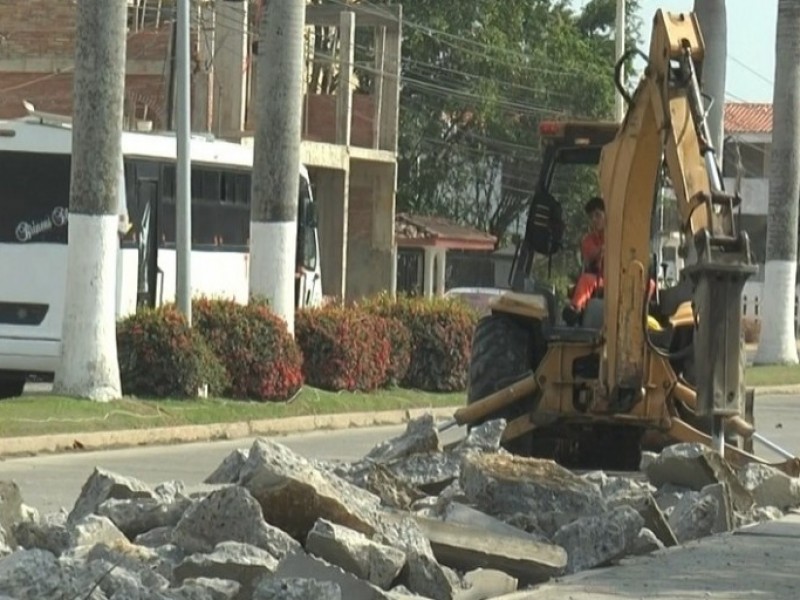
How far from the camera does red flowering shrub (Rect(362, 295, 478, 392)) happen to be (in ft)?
94.6

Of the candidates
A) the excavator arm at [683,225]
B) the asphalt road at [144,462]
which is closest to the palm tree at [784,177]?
the asphalt road at [144,462]

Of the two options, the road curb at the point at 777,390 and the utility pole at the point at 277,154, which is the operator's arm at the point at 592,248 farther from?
the road curb at the point at 777,390

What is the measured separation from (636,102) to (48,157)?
12369 mm

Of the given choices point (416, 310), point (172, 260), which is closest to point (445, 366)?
point (416, 310)

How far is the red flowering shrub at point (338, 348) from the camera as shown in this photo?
26578 mm

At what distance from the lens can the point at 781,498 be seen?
554 inches

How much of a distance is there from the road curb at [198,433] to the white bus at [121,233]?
296cm

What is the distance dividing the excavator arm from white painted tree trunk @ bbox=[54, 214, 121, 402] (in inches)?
315

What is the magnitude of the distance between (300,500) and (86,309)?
37.0ft

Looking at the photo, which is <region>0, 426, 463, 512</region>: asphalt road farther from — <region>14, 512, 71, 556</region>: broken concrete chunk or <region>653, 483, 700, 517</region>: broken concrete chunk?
<region>653, 483, 700, 517</region>: broken concrete chunk

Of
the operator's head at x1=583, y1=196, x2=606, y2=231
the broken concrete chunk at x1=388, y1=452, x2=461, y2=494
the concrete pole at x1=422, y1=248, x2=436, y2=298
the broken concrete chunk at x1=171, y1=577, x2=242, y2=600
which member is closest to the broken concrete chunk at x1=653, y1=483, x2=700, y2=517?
the broken concrete chunk at x1=388, y1=452, x2=461, y2=494

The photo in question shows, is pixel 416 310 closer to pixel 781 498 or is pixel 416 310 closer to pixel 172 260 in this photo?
pixel 172 260

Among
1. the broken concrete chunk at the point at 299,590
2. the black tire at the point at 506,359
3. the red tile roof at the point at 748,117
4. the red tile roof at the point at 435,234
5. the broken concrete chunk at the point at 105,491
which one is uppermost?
the red tile roof at the point at 748,117

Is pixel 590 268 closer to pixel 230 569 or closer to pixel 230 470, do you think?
pixel 230 470
